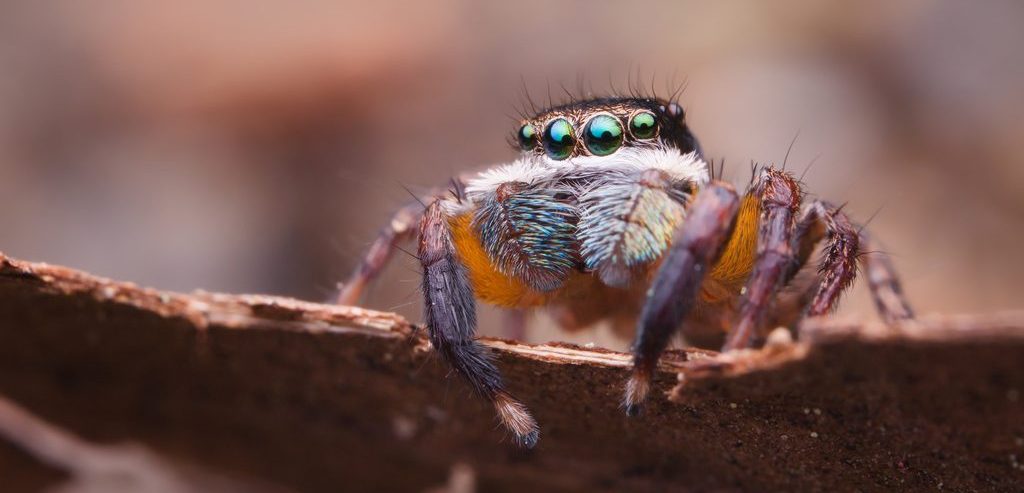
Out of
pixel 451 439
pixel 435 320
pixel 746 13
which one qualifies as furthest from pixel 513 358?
pixel 746 13

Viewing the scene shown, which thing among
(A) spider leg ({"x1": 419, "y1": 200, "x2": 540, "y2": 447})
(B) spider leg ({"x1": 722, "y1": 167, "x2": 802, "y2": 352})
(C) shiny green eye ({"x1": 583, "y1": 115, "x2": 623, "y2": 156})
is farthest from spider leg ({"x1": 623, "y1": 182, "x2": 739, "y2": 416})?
(C) shiny green eye ({"x1": 583, "y1": 115, "x2": 623, "y2": 156})

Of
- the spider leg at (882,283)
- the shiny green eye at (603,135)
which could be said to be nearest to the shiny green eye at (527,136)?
the shiny green eye at (603,135)

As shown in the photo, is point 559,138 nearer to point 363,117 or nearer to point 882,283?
point 882,283

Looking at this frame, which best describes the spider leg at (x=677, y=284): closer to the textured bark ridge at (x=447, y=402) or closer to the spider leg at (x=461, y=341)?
the textured bark ridge at (x=447, y=402)

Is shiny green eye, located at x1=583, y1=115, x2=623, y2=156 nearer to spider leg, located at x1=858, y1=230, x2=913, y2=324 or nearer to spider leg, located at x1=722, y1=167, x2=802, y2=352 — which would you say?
spider leg, located at x1=722, y1=167, x2=802, y2=352

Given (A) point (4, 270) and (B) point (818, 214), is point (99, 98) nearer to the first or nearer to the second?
(A) point (4, 270)

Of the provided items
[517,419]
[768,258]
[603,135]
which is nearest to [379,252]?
[603,135]
